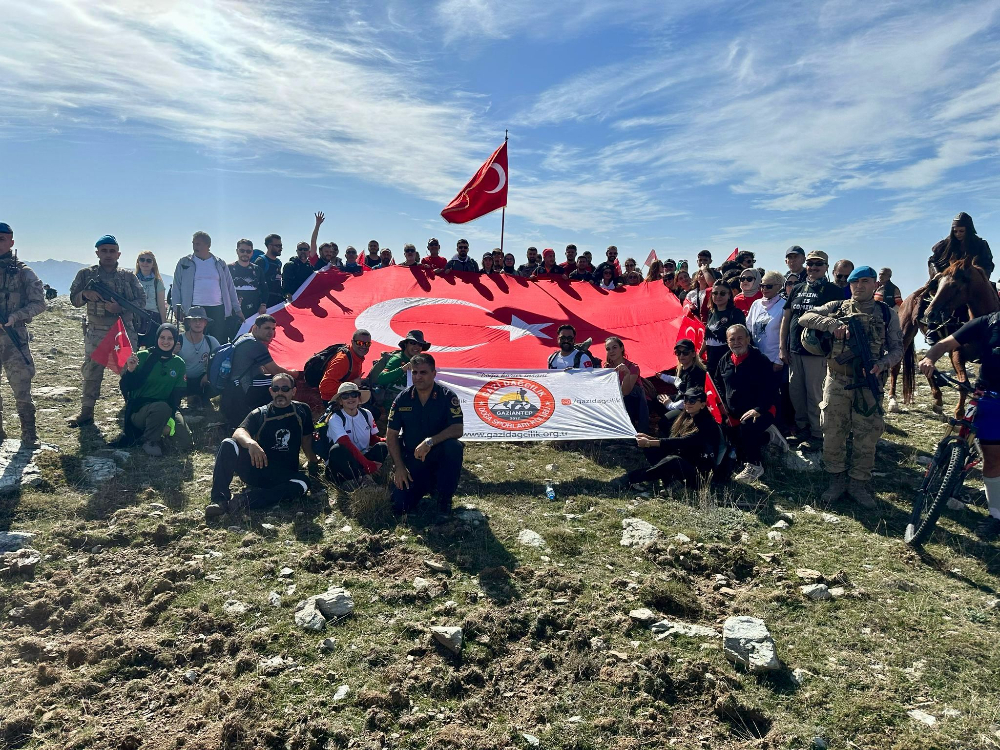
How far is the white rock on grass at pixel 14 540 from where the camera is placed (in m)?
5.31

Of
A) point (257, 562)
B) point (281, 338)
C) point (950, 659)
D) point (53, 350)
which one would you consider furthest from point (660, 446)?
point (53, 350)

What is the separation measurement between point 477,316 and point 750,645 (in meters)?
8.37

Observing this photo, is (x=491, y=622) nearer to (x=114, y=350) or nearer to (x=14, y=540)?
(x=14, y=540)

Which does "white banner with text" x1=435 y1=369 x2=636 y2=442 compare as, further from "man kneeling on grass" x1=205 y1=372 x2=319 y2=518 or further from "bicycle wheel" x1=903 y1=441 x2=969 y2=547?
"bicycle wheel" x1=903 y1=441 x2=969 y2=547

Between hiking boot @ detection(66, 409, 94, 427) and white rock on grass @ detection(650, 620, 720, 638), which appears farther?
hiking boot @ detection(66, 409, 94, 427)

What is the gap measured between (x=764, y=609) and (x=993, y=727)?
144 cm

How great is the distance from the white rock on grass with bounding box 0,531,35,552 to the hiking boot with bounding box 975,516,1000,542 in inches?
353

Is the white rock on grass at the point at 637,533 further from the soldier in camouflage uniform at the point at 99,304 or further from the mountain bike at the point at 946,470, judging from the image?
the soldier in camouflage uniform at the point at 99,304

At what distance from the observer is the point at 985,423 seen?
17.5 ft

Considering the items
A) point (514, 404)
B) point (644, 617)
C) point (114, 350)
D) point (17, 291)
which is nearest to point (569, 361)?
point (514, 404)

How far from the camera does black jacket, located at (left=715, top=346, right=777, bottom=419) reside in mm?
7578

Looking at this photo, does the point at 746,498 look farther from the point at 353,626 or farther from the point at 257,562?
the point at 257,562

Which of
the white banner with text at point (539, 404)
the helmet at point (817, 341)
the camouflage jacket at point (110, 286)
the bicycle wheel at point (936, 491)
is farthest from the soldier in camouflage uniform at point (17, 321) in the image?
the bicycle wheel at point (936, 491)

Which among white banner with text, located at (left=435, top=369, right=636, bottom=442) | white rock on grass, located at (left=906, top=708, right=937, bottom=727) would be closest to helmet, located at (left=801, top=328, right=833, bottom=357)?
white banner with text, located at (left=435, top=369, right=636, bottom=442)
